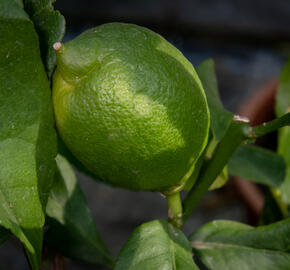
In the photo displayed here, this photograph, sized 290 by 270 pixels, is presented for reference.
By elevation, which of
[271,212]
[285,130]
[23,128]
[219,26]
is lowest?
[219,26]

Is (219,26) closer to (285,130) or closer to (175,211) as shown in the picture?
(285,130)

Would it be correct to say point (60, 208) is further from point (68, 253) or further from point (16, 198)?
point (16, 198)

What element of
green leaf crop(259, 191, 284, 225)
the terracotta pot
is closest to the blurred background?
the terracotta pot

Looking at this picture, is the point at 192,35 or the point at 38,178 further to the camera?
the point at 192,35

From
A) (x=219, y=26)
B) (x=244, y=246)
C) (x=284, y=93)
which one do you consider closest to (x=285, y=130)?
(x=284, y=93)

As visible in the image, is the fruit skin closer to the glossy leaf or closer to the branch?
the branch

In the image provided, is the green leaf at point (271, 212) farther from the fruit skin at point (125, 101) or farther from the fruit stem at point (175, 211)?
the fruit skin at point (125, 101)

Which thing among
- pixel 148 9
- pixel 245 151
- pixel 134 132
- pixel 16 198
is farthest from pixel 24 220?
pixel 148 9
